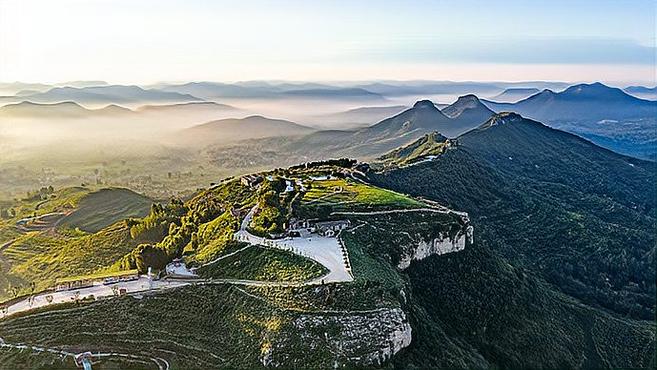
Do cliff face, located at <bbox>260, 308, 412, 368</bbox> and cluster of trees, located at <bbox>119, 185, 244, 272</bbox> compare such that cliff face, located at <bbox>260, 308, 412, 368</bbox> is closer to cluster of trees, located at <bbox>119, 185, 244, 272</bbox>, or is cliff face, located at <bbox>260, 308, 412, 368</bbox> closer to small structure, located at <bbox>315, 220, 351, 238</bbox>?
small structure, located at <bbox>315, 220, 351, 238</bbox>

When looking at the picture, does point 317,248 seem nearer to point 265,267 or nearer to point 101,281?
point 265,267

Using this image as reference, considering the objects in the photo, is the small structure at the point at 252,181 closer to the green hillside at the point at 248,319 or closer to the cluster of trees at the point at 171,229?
the cluster of trees at the point at 171,229

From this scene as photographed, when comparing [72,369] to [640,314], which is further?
[640,314]

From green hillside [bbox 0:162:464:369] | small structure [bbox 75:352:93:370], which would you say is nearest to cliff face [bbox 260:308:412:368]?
green hillside [bbox 0:162:464:369]

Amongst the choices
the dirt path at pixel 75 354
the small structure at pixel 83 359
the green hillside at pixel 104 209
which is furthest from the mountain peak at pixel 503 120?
the small structure at pixel 83 359

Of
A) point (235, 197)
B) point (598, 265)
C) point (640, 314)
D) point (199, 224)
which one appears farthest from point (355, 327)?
point (598, 265)

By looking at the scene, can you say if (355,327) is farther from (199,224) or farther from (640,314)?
(640,314)
